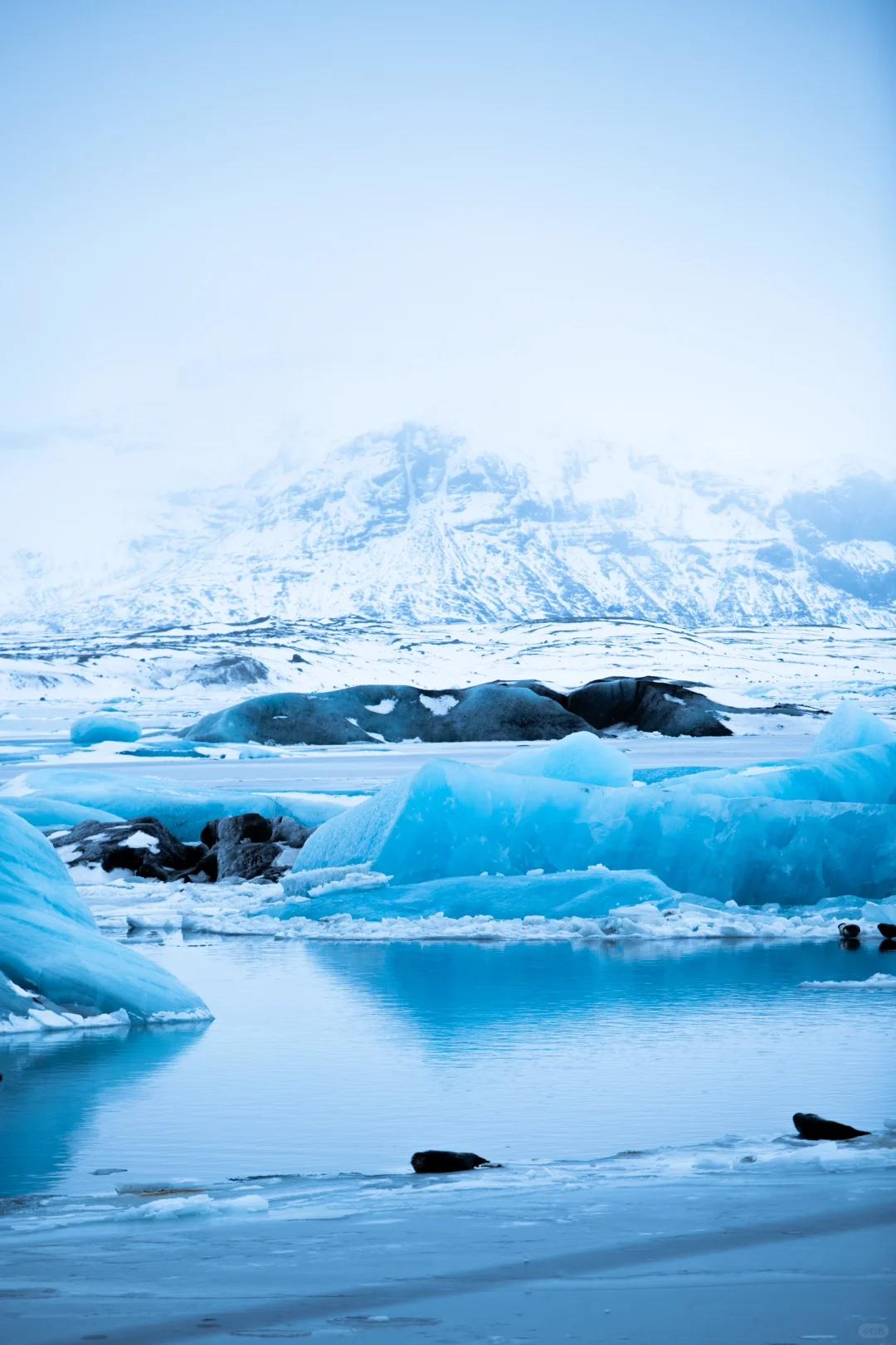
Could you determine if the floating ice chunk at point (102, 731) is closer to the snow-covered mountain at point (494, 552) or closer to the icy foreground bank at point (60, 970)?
the icy foreground bank at point (60, 970)

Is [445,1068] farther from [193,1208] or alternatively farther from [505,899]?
[505,899]

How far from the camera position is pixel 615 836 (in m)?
11.0

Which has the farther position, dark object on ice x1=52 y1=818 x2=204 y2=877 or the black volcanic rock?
the black volcanic rock

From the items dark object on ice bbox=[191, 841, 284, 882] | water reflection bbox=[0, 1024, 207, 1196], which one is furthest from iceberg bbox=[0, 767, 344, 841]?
water reflection bbox=[0, 1024, 207, 1196]

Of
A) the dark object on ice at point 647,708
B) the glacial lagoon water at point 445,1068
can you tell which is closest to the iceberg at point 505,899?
the glacial lagoon water at point 445,1068

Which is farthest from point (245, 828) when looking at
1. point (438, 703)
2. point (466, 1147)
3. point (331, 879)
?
point (438, 703)

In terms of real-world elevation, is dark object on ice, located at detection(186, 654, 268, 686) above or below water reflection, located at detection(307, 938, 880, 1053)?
above

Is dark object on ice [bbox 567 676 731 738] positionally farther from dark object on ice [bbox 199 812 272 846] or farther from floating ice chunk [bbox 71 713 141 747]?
dark object on ice [bbox 199 812 272 846]

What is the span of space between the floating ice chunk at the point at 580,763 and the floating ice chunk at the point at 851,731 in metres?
1.78

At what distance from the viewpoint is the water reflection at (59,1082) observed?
173 inches

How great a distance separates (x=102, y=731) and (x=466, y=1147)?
2846 centimetres

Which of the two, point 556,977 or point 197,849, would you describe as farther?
point 197,849

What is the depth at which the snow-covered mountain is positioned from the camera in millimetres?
143250

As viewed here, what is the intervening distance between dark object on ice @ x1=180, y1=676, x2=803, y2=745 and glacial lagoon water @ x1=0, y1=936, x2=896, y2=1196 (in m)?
23.3
